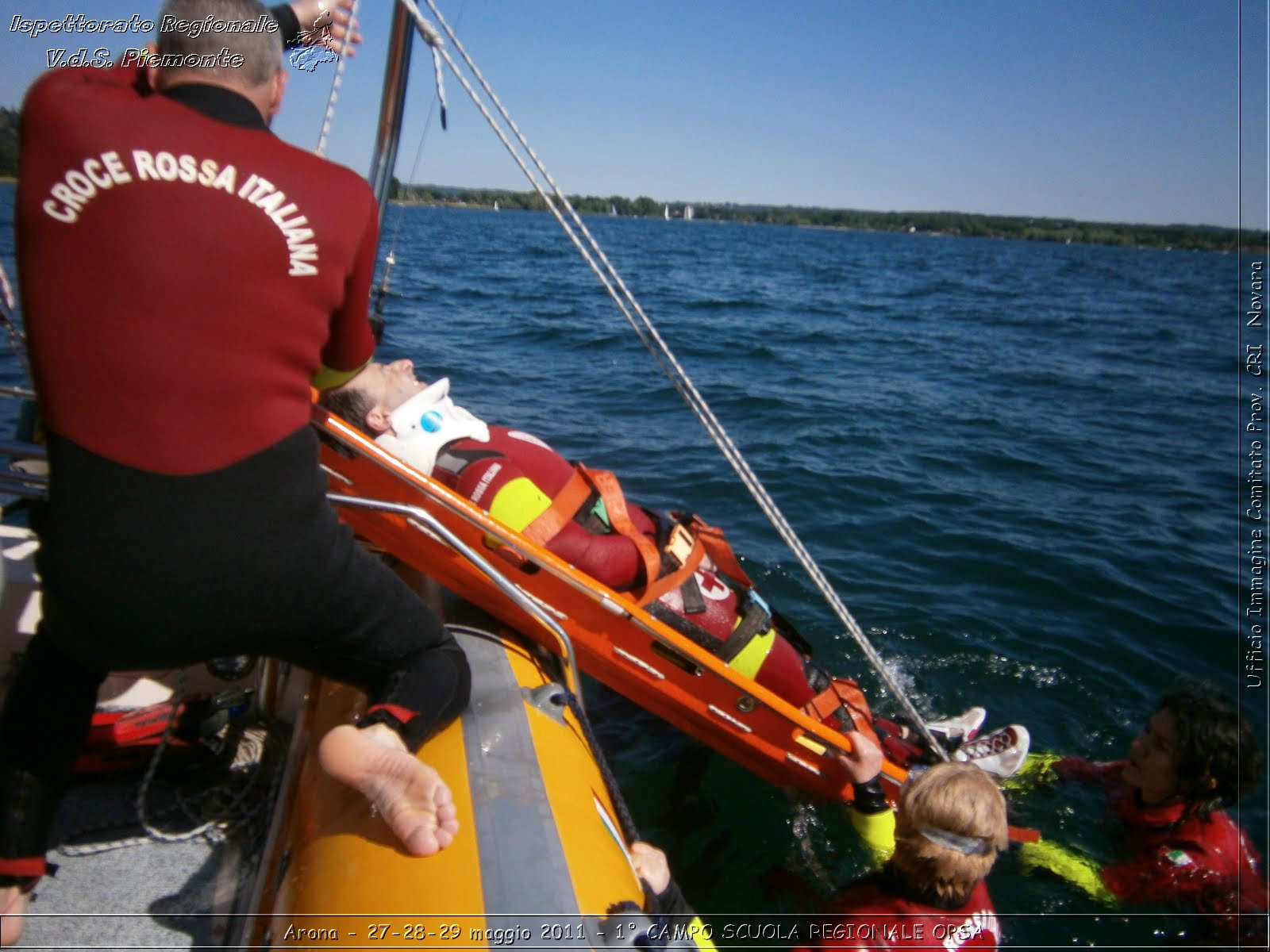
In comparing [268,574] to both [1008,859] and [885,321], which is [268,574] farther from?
[885,321]

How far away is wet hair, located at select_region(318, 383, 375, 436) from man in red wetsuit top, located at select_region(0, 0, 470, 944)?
129 cm

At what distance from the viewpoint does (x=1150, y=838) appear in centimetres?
323

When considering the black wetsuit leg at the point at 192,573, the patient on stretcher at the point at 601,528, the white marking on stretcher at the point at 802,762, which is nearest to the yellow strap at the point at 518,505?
the patient on stretcher at the point at 601,528

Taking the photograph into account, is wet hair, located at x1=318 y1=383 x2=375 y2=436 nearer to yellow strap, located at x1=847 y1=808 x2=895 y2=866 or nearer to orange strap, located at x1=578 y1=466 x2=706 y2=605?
orange strap, located at x1=578 y1=466 x2=706 y2=605

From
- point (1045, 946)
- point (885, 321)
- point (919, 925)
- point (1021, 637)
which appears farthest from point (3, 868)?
point (885, 321)

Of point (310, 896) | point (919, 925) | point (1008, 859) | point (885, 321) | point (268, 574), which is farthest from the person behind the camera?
point (885, 321)

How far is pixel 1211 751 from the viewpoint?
2975mm

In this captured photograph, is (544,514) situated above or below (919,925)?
above

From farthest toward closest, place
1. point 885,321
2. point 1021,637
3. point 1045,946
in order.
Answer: point 885,321
point 1021,637
point 1045,946

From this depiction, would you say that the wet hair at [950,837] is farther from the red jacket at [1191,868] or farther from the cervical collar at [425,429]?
the cervical collar at [425,429]

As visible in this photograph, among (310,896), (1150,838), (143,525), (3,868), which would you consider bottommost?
(1150,838)

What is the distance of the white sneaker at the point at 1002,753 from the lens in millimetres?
3674

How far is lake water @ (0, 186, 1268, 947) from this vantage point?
3.65m

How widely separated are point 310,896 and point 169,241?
4.41 feet
